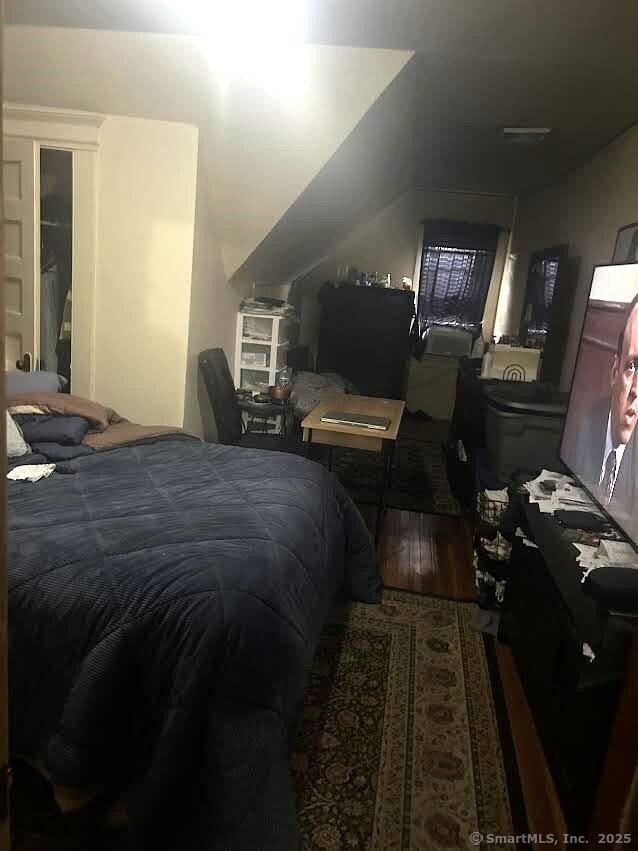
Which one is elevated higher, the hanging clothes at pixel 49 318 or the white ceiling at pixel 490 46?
the white ceiling at pixel 490 46

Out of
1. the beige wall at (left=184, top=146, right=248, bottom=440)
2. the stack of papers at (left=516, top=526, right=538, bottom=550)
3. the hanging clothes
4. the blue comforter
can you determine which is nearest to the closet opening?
the hanging clothes

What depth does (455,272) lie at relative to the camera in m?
6.67

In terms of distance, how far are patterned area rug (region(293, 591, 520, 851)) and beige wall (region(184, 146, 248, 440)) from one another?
161 cm

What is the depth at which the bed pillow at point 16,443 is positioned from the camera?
2.33 meters

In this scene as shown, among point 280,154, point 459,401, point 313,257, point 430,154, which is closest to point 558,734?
point 280,154

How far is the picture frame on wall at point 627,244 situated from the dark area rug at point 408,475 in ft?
5.92

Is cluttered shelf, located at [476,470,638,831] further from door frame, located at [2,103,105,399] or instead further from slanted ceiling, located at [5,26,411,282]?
door frame, located at [2,103,105,399]

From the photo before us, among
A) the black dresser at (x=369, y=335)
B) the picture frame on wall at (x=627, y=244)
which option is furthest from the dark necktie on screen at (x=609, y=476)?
the black dresser at (x=369, y=335)

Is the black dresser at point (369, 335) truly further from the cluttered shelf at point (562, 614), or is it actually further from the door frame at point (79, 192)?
the cluttered shelf at point (562, 614)

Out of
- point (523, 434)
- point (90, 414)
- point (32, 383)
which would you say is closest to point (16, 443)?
point (90, 414)

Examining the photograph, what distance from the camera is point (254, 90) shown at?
8.76 feet

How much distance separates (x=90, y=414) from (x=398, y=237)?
188 inches

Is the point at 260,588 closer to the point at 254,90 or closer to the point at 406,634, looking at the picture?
the point at 406,634

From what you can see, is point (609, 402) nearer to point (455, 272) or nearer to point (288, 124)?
point (288, 124)
